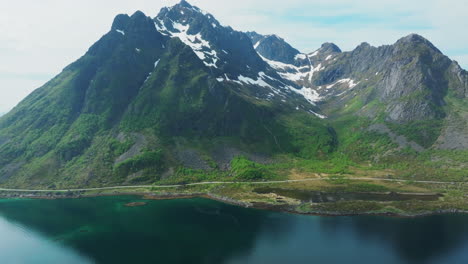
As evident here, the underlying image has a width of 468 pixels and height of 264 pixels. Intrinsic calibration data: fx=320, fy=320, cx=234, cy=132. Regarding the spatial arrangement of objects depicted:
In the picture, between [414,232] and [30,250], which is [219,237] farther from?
[414,232]

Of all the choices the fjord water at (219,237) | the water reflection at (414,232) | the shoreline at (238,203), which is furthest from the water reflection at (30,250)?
the water reflection at (414,232)

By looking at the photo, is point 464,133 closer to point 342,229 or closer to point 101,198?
point 342,229

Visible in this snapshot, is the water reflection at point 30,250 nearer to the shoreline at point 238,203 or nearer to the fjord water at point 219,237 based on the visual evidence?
the fjord water at point 219,237

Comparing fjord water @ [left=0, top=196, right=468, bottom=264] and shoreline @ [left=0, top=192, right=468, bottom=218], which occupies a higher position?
shoreline @ [left=0, top=192, right=468, bottom=218]

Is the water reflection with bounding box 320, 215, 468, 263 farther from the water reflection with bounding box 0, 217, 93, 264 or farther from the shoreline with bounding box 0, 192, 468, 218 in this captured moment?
the water reflection with bounding box 0, 217, 93, 264

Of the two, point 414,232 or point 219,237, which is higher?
point 414,232

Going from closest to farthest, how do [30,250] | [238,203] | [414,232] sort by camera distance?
[30,250], [414,232], [238,203]

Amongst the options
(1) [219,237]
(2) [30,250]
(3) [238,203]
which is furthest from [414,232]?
(2) [30,250]

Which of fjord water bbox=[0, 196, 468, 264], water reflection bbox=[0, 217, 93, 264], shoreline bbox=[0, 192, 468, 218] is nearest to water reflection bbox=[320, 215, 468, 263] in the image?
fjord water bbox=[0, 196, 468, 264]

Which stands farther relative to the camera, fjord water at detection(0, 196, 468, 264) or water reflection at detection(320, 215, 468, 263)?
water reflection at detection(320, 215, 468, 263)

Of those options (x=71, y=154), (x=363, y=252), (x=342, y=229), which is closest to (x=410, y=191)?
(x=342, y=229)
